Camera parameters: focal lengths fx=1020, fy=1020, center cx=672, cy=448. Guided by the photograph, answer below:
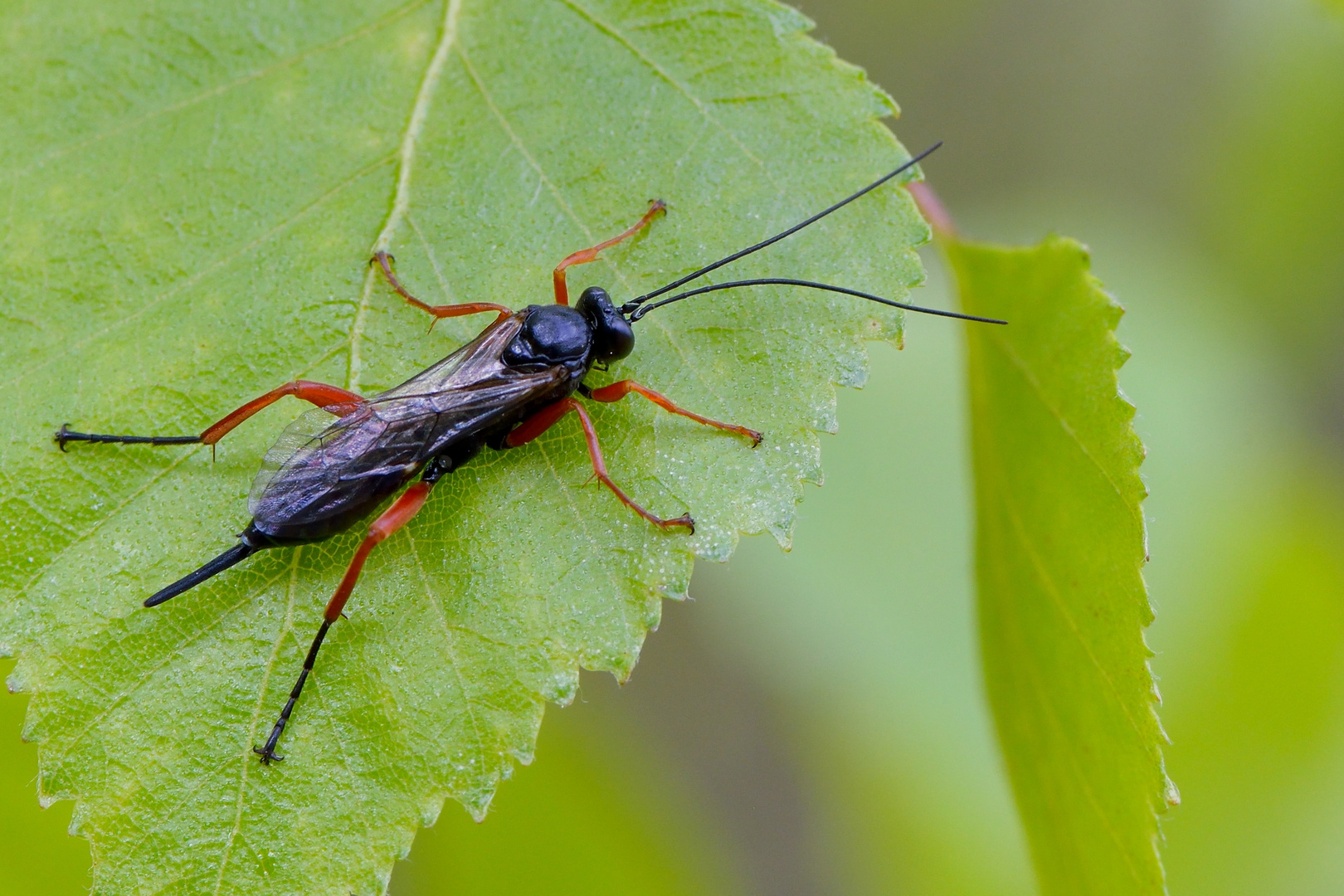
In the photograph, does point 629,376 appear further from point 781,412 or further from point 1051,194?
point 1051,194

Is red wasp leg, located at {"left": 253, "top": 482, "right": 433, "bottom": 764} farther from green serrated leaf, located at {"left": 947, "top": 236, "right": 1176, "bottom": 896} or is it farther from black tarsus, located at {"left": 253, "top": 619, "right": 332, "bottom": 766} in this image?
green serrated leaf, located at {"left": 947, "top": 236, "right": 1176, "bottom": 896}

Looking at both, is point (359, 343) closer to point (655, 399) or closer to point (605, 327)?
point (605, 327)

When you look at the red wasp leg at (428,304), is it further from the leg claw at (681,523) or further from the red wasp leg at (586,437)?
the leg claw at (681,523)

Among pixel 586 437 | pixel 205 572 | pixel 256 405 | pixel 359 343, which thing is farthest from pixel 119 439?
pixel 586 437

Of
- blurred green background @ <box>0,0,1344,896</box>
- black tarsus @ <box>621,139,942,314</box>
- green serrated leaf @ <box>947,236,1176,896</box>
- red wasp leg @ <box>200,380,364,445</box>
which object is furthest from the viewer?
blurred green background @ <box>0,0,1344,896</box>

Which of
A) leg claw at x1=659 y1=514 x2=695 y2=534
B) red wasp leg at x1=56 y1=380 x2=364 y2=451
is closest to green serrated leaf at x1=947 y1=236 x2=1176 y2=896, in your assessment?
leg claw at x1=659 y1=514 x2=695 y2=534

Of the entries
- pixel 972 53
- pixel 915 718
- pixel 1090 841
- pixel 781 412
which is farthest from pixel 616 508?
pixel 972 53

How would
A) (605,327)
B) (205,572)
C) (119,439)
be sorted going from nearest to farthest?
(205,572) < (119,439) < (605,327)
